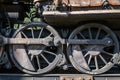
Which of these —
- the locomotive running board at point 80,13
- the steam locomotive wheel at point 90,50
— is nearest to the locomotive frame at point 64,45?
the steam locomotive wheel at point 90,50

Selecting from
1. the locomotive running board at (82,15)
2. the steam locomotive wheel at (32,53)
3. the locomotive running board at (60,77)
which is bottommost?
the locomotive running board at (60,77)

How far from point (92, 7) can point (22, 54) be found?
1287 mm

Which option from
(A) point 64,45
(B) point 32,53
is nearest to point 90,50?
(A) point 64,45

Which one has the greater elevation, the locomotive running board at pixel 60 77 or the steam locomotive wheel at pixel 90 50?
the steam locomotive wheel at pixel 90 50

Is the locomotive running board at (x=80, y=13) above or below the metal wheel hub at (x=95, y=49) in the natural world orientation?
above

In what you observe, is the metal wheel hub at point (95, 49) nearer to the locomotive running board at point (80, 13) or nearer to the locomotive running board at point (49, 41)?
the locomotive running board at point (49, 41)

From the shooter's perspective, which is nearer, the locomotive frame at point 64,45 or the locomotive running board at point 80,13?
the locomotive running board at point 80,13

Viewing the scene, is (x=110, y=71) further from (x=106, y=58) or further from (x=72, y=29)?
(x=72, y=29)

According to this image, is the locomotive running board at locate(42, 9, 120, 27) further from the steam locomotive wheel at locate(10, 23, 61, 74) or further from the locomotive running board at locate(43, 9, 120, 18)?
the steam locomotive wheel at locate(10, 23, 61, 74)

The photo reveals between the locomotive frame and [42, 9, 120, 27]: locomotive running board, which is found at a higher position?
[42, 9, 120, 27]: locomotive running board

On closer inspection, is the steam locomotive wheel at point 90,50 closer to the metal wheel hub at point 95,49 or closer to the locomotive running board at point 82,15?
the metal wheel hub at point 95,49

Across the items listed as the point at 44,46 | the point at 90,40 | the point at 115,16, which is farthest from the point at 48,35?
the point at 115,16

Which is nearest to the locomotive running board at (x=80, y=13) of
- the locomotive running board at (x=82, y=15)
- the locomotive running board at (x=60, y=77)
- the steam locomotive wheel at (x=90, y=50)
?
the locomotive running board at (x=82, y=15)

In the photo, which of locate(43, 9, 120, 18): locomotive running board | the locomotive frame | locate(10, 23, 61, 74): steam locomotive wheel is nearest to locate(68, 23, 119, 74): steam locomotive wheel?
the locomotive frame
